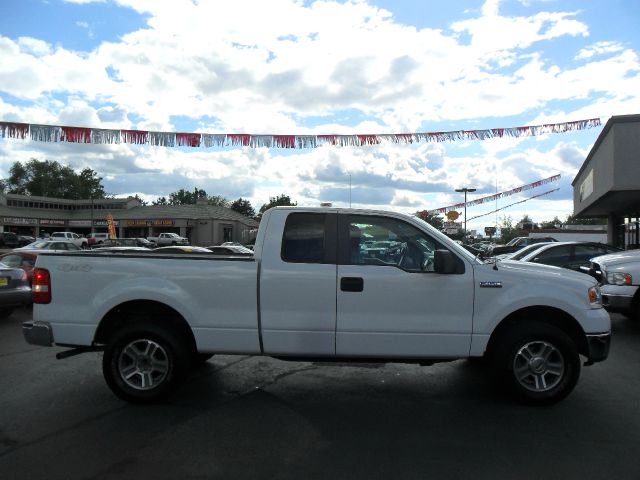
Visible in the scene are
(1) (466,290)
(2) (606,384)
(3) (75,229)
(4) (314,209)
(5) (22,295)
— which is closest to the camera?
(1) (466,290)

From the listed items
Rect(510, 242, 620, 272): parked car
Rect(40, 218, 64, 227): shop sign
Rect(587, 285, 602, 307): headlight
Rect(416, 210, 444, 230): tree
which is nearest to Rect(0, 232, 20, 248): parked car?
Rect(40, 218, 64, 227): shop sign

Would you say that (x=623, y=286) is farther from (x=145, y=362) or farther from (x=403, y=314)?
(x=145, y=362)

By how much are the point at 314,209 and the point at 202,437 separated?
2317 millimetres

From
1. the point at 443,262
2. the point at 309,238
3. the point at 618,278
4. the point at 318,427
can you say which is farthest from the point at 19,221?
the point at 443,262

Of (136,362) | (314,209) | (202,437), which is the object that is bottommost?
(202,437)

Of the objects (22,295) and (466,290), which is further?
(22,295)

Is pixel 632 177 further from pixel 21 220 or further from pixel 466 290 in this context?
pixel 21 220

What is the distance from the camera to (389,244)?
4895 mm

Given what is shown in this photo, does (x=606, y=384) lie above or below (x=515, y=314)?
below

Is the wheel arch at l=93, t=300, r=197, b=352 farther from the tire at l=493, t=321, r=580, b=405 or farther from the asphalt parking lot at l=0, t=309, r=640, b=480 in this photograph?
the tire at l=493, t=321, r=580, b=405

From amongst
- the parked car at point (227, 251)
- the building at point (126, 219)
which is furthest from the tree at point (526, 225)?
the parked car at point (227, 251)

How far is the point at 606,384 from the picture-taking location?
5.52 meters

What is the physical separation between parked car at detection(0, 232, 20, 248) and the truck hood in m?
50.9

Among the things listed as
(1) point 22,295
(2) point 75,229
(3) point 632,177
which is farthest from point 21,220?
(3) point 632,177
